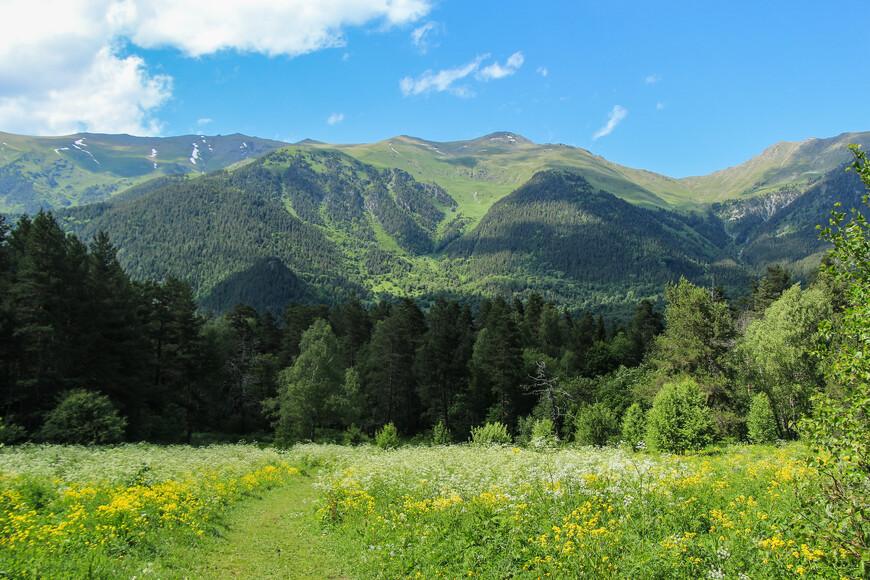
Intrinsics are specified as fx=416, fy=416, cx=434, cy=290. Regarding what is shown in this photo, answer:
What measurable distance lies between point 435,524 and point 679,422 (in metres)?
22.2

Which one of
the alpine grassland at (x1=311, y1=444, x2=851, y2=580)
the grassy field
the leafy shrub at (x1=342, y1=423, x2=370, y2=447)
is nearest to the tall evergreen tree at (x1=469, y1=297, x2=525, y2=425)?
the leafy shrub at (x1=342, y1=423, x2=370, y2=447)

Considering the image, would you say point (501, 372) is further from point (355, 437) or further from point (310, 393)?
point (310, 393)

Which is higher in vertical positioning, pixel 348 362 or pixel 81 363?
pixel 81 363

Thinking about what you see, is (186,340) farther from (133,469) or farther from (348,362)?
(133,469)

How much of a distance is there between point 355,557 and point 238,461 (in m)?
15.8

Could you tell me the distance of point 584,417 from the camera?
31922mm

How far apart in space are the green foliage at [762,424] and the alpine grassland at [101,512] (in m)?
32.3

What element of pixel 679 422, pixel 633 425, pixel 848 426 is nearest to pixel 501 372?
pixel 633 425

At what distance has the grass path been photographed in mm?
9336

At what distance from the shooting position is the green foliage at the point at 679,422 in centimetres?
2502

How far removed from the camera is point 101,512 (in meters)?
9.50

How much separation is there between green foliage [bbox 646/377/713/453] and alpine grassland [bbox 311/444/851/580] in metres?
12.9

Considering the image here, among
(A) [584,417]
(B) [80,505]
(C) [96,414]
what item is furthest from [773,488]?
(C) [96,414]

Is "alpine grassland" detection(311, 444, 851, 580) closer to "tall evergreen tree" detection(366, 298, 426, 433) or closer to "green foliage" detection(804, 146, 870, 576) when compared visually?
"green foliage" detection(804, 146, 870, 576)
